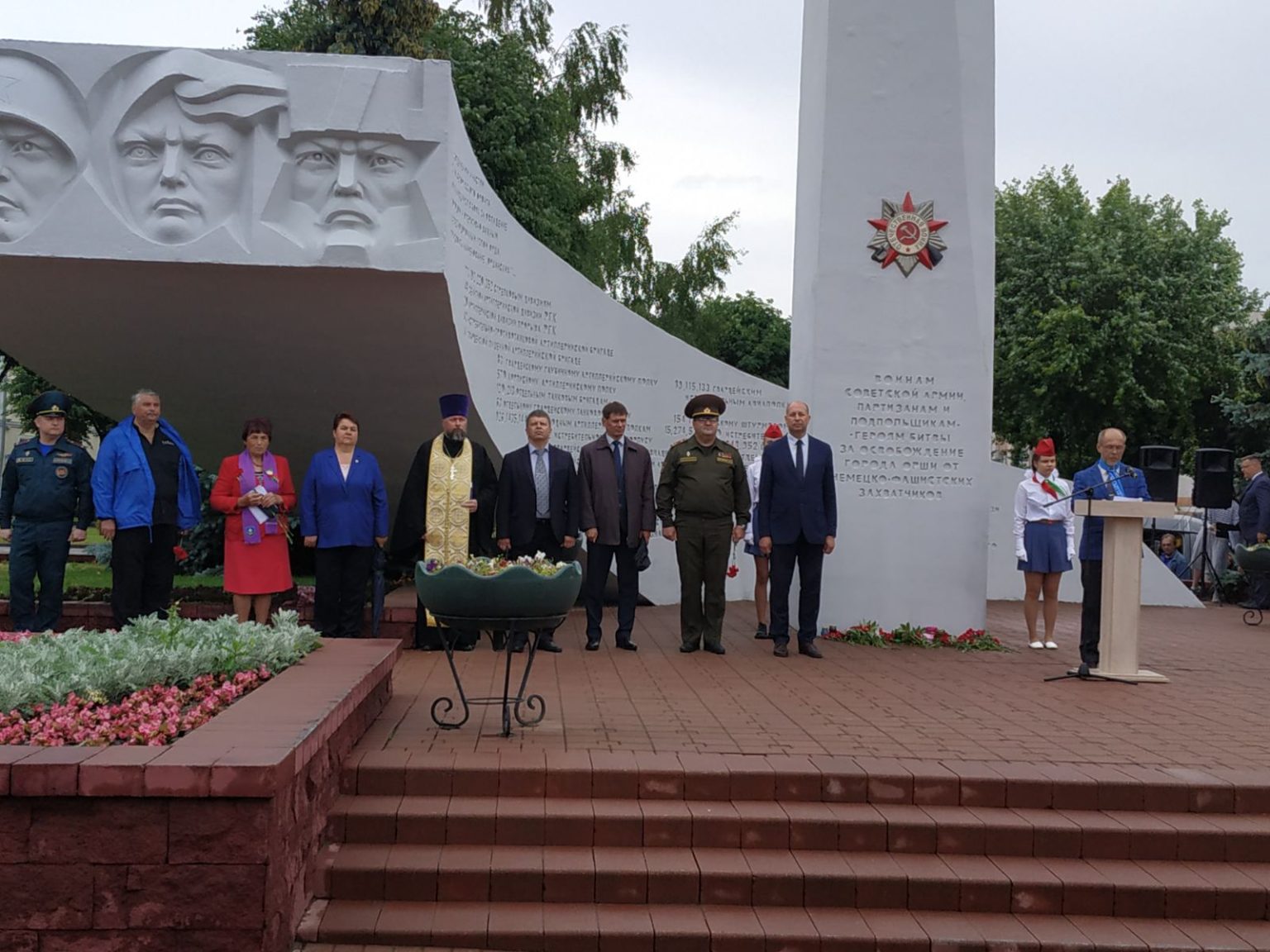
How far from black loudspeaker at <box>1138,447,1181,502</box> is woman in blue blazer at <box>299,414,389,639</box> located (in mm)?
4567

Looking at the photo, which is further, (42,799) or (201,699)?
(201,699)

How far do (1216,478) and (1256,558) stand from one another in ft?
5.72

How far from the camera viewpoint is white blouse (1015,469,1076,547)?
27.7 feet

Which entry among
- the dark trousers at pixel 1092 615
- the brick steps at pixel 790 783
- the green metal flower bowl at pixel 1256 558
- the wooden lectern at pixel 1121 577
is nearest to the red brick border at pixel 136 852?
the brick steps at pixel 790 783

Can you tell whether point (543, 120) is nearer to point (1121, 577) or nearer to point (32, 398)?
point (32, 398)

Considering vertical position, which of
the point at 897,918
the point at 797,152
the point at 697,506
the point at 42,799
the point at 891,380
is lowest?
the point at 897,918

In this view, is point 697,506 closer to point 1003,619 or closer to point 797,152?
point 797,152

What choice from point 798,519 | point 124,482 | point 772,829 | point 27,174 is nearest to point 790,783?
point 772,829

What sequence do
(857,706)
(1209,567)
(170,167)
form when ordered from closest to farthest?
(857,706), (170,167), (1209,567)

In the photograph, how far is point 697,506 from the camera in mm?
7508

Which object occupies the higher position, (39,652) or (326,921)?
(39,652)

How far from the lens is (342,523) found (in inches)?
270

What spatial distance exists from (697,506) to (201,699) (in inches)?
158

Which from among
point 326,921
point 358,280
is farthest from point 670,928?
point 358,280
